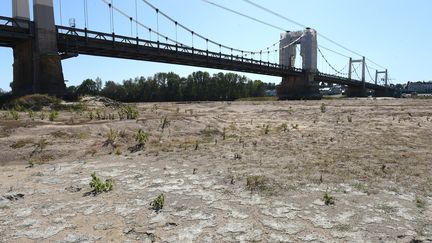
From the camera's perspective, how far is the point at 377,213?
6.10 meters

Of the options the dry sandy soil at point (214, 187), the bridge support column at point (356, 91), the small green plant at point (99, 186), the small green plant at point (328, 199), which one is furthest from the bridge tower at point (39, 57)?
the bridge support column at point (356, 91)

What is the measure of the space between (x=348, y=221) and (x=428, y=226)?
104cm

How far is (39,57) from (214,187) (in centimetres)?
3276

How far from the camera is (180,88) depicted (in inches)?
4193

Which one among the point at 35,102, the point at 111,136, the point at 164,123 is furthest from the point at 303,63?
the point at 111,136

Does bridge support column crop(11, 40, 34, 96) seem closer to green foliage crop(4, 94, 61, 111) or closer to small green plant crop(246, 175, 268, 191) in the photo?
green foliage crop(4, 94, 61, 111)

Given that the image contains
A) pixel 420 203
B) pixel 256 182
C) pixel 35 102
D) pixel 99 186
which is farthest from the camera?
pixel 35 102

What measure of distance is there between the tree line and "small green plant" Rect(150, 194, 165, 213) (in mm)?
91056

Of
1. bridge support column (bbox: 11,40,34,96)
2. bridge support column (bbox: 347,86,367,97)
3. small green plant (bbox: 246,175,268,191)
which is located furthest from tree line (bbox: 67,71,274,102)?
small green plant (bbox: 246,175,268,191)

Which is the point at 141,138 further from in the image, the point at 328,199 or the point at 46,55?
the point at 46,55

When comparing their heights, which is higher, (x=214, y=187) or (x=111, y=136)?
(x=111, y=136)

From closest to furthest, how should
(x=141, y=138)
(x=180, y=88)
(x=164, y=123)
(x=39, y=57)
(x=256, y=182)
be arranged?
(x=256, y=182) → (x=141, y=138) → (x=164, y=123) → (x=39, y=57) → (x=180, y=88)

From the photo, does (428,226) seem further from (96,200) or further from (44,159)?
(44,159)

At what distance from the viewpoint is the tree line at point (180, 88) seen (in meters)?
101
